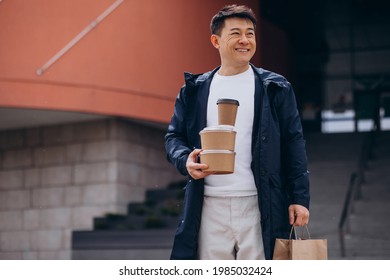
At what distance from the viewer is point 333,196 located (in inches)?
672

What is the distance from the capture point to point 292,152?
3.86 meters

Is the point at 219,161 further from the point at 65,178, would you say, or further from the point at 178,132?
the point at 65,178

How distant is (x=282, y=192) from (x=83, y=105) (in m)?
12.1

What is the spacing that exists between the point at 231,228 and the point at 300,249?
0.37 meters

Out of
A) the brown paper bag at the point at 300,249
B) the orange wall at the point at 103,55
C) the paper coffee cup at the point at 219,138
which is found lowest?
the brown paper bag at the point at 300,249

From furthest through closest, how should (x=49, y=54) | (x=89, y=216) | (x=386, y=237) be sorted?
(x=89, y=216) → (x=49, y=54) → (x=386, y=237)

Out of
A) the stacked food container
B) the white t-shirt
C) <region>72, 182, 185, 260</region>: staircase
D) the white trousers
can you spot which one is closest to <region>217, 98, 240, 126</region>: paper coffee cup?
the stacked food container

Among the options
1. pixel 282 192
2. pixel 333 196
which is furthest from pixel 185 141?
pixel 333 196

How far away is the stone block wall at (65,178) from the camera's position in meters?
16.8

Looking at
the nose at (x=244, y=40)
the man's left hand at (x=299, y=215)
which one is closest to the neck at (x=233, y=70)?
the nose at (x=244, y=40)

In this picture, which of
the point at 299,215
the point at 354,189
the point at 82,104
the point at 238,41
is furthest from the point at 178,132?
the point at 354,189

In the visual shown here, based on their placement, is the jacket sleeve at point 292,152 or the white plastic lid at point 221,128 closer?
the white plastic lid at point 221,128

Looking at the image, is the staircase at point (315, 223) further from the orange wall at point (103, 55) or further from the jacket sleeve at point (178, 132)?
the jacket sleeve at point (178, 132)
